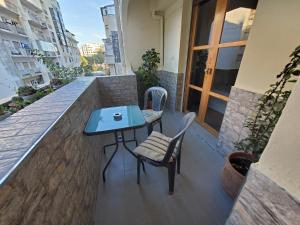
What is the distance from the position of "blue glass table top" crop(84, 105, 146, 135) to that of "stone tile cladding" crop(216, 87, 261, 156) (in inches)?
49.2

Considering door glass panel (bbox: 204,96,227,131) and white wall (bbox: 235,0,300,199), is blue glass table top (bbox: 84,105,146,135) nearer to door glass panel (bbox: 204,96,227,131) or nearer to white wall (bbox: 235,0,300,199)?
white wall (bbox: 235,0,300,199)

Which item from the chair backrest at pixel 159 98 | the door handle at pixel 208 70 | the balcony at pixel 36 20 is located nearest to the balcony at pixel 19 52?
the balcony at pixel 36 20

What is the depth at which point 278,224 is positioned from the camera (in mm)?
563

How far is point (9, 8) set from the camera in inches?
162

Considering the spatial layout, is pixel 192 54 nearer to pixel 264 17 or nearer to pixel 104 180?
pixel 264 17

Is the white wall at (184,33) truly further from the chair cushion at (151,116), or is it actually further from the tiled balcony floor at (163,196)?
the tiled balcony floor at (163,196)

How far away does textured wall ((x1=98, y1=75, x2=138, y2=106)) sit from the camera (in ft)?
9.25

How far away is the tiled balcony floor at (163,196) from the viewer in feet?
4.06

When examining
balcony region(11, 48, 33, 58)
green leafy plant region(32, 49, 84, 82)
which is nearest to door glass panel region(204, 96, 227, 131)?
green leafy plant region(32, 49, 84, 82)

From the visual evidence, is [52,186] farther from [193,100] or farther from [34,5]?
[34,5]

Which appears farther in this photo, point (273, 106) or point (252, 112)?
point (252, 112)

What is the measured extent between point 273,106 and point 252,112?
376mm

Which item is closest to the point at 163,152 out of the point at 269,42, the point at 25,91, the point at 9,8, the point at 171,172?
the point at 171,172

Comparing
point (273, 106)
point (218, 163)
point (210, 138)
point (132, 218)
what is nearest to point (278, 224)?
point (273, 106)
